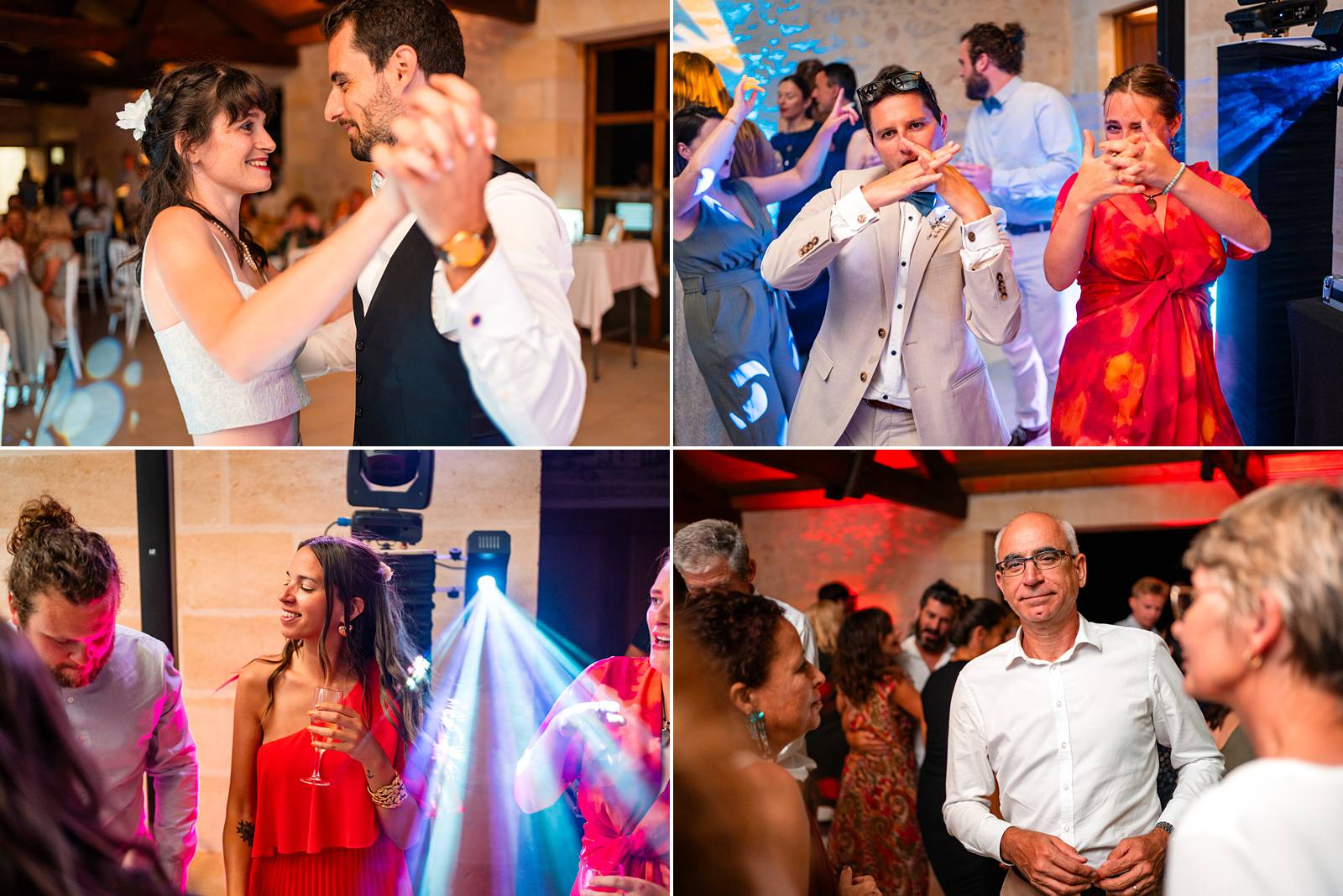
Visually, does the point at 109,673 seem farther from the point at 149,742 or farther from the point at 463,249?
the point at 463,249

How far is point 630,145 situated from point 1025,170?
584 centimetres

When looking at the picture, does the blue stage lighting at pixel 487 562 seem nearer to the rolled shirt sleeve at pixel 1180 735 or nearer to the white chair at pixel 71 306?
the rolled shirt sleeve at pixel 1180 735

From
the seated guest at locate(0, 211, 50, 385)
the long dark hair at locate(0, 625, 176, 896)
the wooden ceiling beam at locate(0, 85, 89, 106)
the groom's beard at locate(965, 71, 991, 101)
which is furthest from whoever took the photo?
the wooden ceiling beam at locate(0, 85, 89, 106)

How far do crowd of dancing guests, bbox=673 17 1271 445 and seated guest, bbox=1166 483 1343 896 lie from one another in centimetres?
121

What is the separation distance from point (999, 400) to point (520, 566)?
1252 millimetres

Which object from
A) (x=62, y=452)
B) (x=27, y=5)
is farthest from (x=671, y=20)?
(x=27, y=5)

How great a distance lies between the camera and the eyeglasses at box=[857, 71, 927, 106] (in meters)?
2.57

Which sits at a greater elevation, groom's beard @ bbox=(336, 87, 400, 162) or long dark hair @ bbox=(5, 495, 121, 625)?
groom's beard @ bbox=(336, 87, 400, 162)

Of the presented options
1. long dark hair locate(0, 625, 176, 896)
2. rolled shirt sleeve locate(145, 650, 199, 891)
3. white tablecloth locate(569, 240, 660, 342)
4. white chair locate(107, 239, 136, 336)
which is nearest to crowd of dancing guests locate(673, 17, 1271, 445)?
rolled shirt sleeve locate(145, 650, 199, 891)

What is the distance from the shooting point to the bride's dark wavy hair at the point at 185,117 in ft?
7.42

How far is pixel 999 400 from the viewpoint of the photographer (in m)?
2.79

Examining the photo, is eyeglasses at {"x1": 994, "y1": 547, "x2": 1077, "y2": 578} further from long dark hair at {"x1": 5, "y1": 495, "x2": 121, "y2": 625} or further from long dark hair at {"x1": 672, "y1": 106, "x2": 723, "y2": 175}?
long dark hair at {"x1": 5, "y1": 495, "x2": 121, "y2": 625}

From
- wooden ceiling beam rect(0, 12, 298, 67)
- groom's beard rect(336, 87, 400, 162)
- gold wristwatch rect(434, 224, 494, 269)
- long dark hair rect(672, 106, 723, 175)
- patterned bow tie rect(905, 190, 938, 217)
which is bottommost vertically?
gold wristwatch rect(434, 224, 494, 269)

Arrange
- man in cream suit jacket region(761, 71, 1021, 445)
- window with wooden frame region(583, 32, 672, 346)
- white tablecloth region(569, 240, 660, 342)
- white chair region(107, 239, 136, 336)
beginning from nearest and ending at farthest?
man in cream suit jacket region(761, 71, 1021, 445)
white tablecloth region(569, 240, 660, 342)
window with wooden frame region(583, 32, 672, 346)
white chair region(107, 239, 136, 336)
